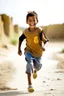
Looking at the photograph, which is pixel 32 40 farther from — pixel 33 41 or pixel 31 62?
pixel 31 62

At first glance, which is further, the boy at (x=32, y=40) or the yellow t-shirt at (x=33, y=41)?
the yellow t-shirt at (x=33, y=41)

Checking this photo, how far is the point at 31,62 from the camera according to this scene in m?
6.74

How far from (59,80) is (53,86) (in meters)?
1.02

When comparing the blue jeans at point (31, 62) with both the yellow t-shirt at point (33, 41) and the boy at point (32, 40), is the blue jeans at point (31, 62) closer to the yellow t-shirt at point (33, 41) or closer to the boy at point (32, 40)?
the boy at point (32, 40)

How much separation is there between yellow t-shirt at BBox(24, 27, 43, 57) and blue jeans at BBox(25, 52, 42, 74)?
0.10 m

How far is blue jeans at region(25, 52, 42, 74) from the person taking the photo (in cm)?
664

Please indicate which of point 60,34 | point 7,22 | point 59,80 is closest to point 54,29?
point 60,34

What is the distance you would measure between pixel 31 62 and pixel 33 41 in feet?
1.43

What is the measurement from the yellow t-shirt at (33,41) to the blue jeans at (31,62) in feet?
0.34

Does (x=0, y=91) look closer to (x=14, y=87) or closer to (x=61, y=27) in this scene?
(x=14, y=87)

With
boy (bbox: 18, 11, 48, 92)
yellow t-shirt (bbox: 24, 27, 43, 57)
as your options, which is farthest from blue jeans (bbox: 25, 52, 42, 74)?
yellow t-shirt (bbox: 24, 27, 43, 57)

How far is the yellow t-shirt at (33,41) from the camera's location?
6637 mm

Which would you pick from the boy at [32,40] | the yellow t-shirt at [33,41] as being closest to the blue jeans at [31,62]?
the boy at [32,40]

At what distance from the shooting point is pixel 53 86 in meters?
7.23
